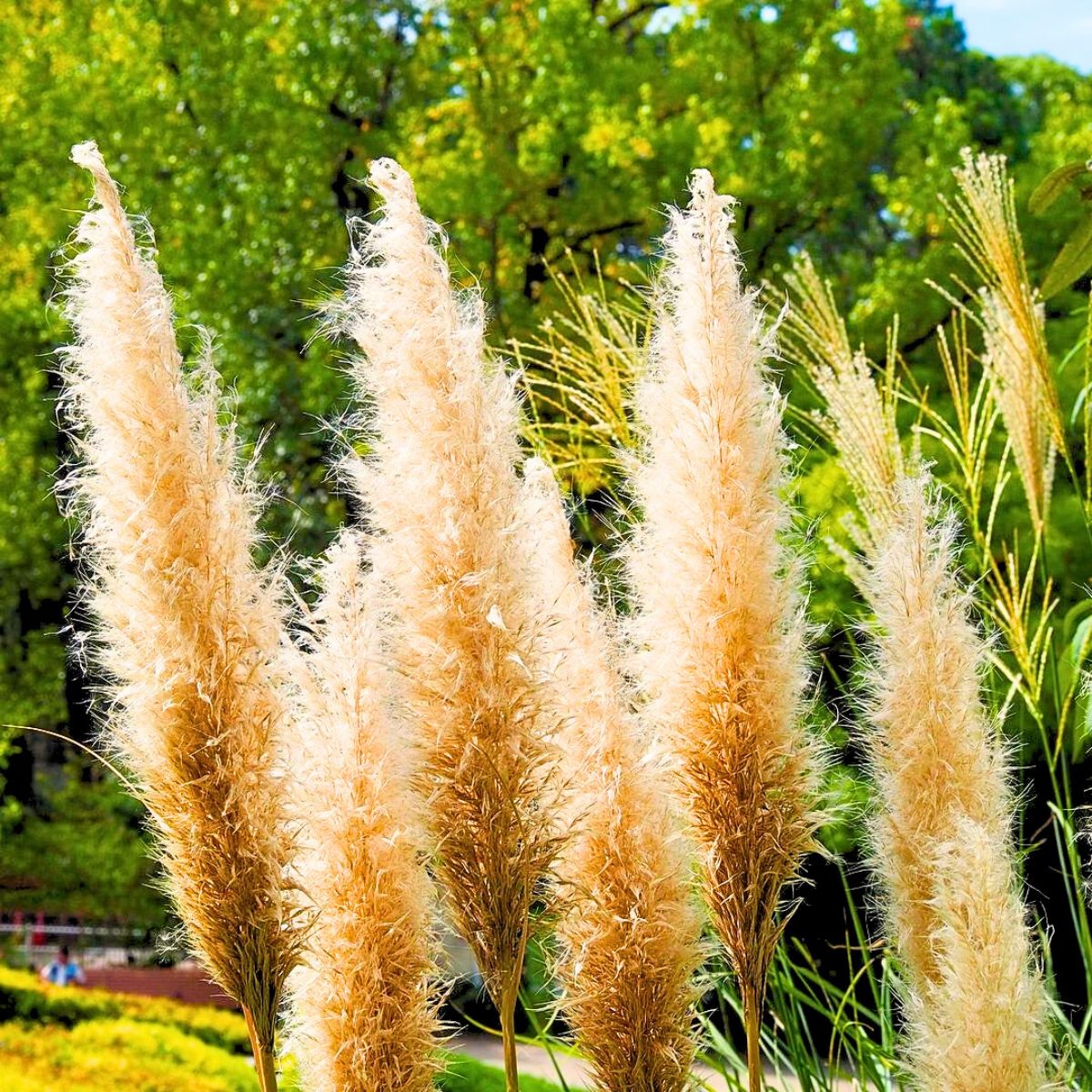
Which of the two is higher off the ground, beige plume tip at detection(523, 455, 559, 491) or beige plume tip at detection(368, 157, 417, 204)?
beige plume tip at detection(368, 157, 417, 204)

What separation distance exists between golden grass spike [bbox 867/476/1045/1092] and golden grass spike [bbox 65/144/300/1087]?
3.30ft

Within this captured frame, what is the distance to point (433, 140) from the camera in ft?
41.1

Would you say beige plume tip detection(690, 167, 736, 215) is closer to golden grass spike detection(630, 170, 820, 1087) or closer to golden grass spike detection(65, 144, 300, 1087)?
golden grass spike detection(630, 170, 820, 1087)

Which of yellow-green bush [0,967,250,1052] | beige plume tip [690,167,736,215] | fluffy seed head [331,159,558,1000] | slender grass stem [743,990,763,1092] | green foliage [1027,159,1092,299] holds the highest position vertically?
green foliage [1027,159,1092,299]

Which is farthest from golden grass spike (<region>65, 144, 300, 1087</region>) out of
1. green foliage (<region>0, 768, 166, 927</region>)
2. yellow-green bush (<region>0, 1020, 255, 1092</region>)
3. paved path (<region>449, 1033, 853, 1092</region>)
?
green foliage (<region>0, 768, 166, 927</region>)

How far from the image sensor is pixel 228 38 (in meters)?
12.7

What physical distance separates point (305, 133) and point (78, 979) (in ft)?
25.6

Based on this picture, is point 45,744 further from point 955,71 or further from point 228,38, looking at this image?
→ point 955,71

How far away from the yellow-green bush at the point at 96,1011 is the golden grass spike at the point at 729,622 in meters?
6.67

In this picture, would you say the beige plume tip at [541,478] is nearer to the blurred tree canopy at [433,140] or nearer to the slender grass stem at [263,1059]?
the slender grass stem at [263,1059]

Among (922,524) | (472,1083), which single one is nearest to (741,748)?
(922,524)

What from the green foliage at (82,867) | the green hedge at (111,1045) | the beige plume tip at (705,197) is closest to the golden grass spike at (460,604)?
the beige plume tip at (705,197)

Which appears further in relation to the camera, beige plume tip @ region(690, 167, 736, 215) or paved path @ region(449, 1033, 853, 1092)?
paved path @ region(449, 1033, 853, 1092)

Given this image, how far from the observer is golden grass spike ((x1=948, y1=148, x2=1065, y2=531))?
3199mm
